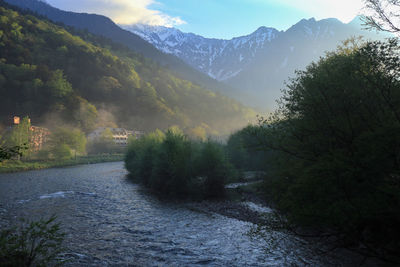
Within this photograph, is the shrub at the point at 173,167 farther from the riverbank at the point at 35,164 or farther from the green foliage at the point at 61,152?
the green foliage at the point at 61,152

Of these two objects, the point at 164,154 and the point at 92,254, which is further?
the point at 164,154

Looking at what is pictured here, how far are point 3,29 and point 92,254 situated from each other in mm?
189859

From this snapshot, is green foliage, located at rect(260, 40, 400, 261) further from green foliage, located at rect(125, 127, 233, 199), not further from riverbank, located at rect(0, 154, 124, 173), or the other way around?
riverbank, located at rect(0, 154, 124, 173)

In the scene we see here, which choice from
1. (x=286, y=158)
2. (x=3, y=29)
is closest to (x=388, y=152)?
(x=286, y=158)

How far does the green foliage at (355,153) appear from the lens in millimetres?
10531

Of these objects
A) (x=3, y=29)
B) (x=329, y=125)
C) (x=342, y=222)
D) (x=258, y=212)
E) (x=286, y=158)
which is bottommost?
(x=258, y=212)

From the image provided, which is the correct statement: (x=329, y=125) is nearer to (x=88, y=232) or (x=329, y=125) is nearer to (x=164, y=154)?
(x=88, y=232)

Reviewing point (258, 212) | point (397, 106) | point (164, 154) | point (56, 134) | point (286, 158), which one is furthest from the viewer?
point (56, 134)

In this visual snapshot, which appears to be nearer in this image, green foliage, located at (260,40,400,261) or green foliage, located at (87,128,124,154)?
green foliage, located at (260,40,400,261)

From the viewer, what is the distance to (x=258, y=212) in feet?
88.5

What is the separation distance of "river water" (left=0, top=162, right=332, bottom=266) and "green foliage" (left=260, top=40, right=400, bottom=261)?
14.5 ft

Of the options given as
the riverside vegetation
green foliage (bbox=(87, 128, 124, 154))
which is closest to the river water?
the riverside vegetation

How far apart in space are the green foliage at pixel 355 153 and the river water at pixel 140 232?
14.5 ft

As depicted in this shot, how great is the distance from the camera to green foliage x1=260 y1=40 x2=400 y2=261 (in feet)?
34.6
